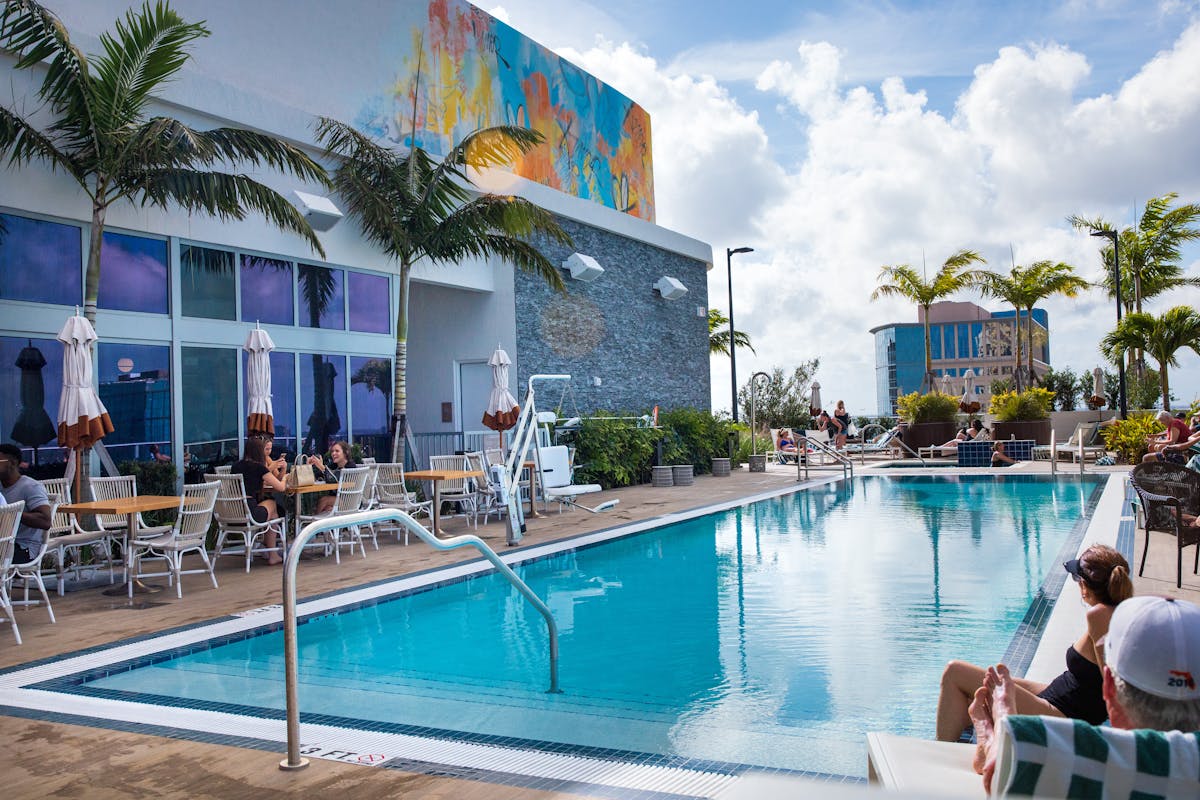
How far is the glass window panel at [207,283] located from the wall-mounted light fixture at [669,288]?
38.1 feet

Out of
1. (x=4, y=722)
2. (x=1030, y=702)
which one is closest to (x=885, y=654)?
(x=1030, y=702)

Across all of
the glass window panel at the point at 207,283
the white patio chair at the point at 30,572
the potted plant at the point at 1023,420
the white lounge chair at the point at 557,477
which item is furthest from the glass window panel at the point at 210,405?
the potted plant at the point at 1023,420

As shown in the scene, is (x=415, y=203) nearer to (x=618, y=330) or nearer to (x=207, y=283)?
(x=207, y=283)

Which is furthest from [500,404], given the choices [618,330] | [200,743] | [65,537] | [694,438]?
[200,743]

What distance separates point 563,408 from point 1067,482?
9.05 m

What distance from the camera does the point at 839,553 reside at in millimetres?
9641

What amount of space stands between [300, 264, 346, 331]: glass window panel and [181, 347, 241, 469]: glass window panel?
4.96ft

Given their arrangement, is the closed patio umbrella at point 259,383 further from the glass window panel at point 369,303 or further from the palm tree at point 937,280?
the palm tree at point 937,280

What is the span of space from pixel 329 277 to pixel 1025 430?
55.9 ft

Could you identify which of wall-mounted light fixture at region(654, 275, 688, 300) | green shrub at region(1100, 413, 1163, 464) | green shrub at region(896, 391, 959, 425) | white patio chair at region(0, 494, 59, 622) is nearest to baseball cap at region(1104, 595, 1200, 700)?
white patio chair at region(0, 494, 59, 622)

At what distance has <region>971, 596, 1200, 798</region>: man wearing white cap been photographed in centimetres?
166

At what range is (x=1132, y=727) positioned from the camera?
76.5 inches

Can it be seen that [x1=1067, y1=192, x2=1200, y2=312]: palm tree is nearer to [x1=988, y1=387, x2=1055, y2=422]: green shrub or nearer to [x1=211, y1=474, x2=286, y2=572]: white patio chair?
[x1=988, y1=387, x2=1055, y2=422]: green shrub

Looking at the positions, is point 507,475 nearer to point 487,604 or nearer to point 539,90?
point 487,604
